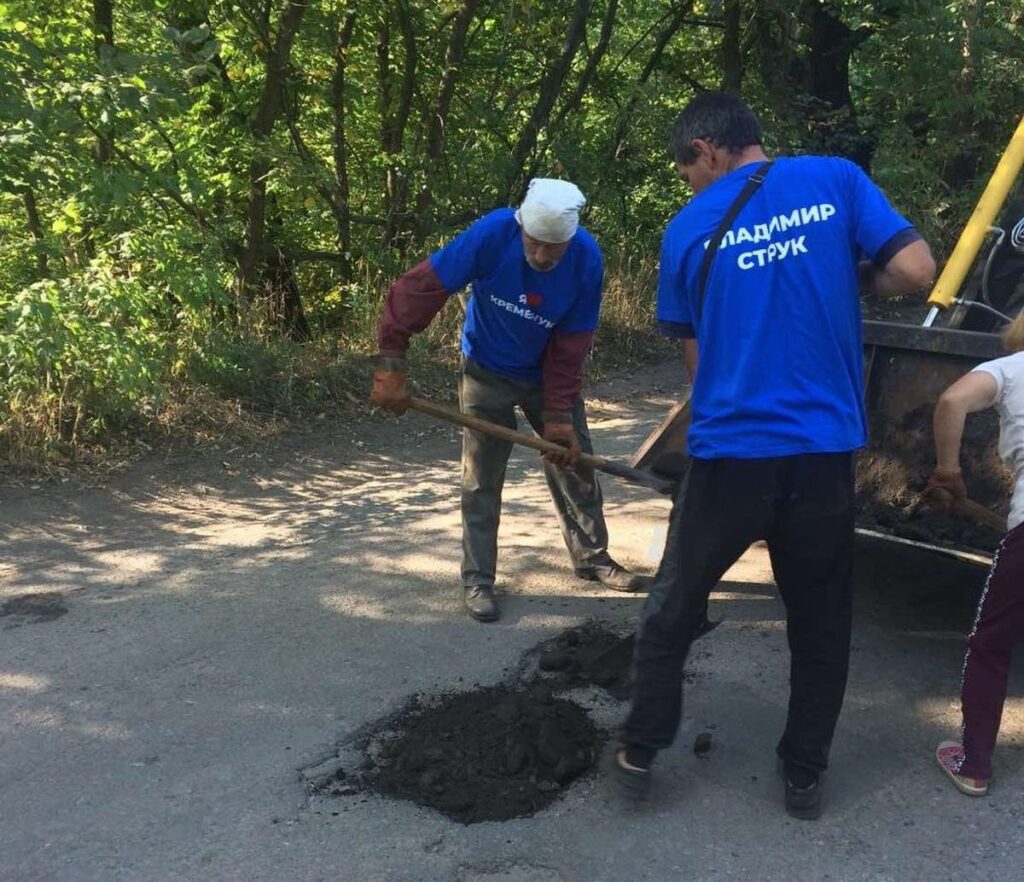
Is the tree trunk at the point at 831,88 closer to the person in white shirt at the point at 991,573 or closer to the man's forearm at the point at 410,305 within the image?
the man's forearm at the point at 410,305

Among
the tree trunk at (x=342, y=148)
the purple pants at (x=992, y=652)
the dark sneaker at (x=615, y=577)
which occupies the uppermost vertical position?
the tree trunk at (x=342, y=148)

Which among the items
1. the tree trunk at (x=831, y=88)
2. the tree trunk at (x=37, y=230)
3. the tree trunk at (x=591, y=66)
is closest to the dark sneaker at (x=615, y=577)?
the tree trunk at (x=37, y=230)

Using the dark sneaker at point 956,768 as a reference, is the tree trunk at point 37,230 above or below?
above

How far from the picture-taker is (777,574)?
2.99 meters

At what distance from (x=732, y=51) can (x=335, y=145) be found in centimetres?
469

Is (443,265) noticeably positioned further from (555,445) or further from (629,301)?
(629,301)

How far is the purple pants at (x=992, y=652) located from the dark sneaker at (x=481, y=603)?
6.21ft

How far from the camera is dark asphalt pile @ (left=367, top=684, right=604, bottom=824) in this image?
121 inches

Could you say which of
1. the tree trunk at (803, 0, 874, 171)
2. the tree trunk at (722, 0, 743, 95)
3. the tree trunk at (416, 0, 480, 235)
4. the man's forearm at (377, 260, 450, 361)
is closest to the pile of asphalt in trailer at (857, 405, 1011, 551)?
the man's forearm at (377, 260, 450, 361)

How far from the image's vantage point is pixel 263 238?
9.07 metres

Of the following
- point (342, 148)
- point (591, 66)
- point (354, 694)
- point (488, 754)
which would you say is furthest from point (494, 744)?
point (591, 66)

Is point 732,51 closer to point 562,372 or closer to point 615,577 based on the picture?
point 562,372

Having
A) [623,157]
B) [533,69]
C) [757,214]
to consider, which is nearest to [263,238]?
[533,69]

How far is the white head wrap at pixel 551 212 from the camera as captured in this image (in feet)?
12.4
